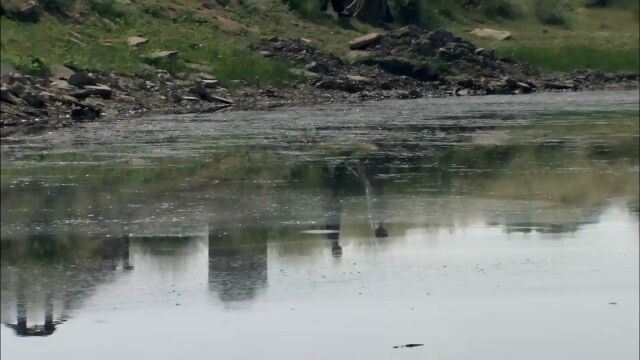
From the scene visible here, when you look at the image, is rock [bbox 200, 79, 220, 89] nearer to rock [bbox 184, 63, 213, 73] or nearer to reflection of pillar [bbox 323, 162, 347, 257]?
rock [bbox 184, 63, 213, 73]

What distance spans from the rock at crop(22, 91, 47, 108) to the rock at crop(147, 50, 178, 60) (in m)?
7.50

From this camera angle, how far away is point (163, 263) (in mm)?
14008

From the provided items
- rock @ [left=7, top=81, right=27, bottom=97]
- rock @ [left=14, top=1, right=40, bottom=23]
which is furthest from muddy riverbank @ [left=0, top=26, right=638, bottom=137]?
rock @ [left=14, top=1, right=40, bottom=23]

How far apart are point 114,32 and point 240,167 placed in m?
19.6

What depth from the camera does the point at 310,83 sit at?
1603 inches

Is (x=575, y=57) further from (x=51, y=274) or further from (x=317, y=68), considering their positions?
(x=51, y=274)

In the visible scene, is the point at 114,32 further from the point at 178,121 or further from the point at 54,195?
the point at 54,195

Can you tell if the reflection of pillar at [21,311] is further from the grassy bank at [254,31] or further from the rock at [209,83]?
the rock at [209,83]

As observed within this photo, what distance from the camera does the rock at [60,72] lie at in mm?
34219

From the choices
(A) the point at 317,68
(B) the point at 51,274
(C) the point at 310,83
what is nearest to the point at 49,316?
(B) the point at 51,274

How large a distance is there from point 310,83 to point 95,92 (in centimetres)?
882

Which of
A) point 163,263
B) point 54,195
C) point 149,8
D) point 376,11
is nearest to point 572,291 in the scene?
point 163,263

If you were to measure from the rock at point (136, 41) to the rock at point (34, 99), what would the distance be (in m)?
8.29

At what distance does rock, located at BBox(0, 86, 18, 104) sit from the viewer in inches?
1219
